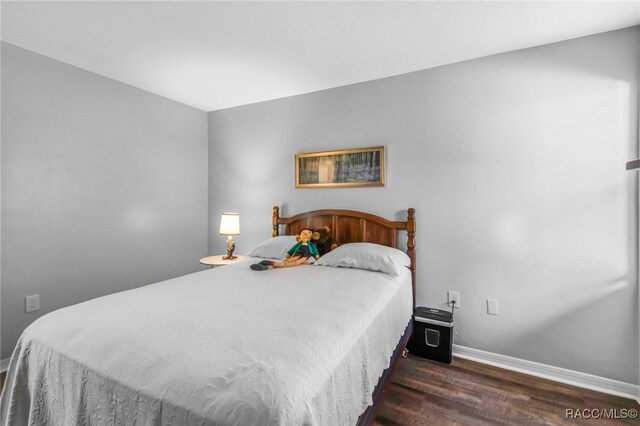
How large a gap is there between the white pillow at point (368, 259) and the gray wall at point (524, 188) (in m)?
0.39

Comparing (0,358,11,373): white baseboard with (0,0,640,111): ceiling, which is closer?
(0,0,640,111): ceiling

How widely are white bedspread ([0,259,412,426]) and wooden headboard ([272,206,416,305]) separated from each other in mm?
1003

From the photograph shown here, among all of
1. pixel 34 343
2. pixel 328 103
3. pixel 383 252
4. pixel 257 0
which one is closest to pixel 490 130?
pixel 383 252

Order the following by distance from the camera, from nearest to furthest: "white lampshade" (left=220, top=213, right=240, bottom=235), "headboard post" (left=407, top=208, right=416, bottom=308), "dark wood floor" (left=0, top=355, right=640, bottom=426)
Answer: "dark wood floor" (left=0, top=355, right=640, bottom=426)
"headboard post" (left=407, top=208, right=416, bottom=308)
"white lampshade" (left=220, top=213, right=240, bottom=235)

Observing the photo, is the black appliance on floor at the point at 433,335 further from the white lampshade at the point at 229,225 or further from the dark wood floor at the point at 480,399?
the white lampshade at the point at 229,225

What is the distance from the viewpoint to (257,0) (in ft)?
5.63

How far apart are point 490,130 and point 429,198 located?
70 centimetres

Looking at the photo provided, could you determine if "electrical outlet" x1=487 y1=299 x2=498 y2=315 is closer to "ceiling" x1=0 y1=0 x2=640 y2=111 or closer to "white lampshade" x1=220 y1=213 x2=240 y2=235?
"ceiling" x1=0 y1=0 x2=640 y2=111

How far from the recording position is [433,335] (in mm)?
2334

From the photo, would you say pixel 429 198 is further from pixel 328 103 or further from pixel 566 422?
pixel 566 422

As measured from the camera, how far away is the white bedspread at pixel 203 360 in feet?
2.83

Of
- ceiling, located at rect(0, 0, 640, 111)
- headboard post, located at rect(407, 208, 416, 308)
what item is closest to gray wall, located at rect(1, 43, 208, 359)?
ceiling, located at rect(0, 0, 640, 111)

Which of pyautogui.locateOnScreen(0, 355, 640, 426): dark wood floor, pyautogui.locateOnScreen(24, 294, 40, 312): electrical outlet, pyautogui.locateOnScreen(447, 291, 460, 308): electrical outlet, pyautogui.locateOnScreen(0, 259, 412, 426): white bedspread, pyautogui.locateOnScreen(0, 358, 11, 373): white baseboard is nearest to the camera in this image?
pyautogui.locateOnScreen(0, 259, 412, 426): white bedspread

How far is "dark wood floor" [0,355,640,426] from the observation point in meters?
1.69
